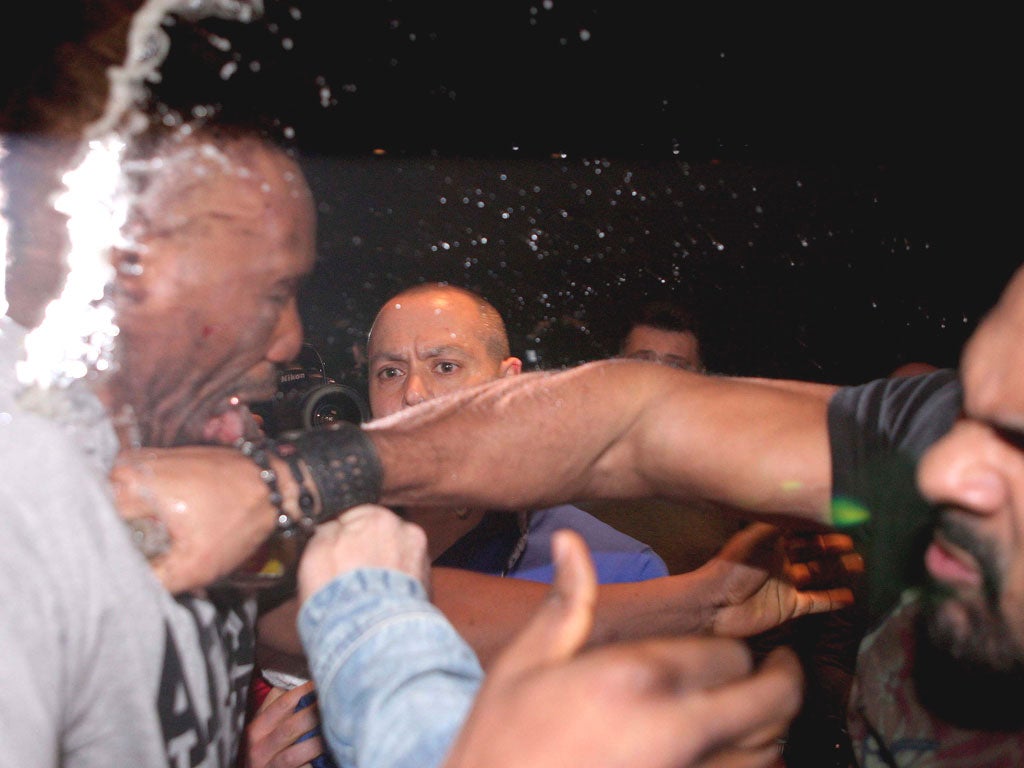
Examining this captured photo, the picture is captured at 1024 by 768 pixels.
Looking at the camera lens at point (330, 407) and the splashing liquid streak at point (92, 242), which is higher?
the splashing liquid streak at point (92, 242)

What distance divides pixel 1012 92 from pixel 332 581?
173 inches

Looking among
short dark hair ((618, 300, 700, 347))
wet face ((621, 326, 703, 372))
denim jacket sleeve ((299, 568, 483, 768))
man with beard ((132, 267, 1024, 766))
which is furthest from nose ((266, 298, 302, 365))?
short dark hair ((618, 300, 700, 347))

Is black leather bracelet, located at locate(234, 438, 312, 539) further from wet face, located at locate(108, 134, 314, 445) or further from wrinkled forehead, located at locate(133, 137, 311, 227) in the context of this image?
wrinkled forehead, located at locate(133, 137, 311, 227)

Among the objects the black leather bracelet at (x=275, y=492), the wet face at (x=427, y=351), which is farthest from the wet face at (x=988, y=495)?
the wet face at (x=427, y=351)

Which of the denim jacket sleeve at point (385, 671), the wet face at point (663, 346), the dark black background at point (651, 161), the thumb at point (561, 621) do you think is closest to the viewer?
the thumb at point (561, 621)

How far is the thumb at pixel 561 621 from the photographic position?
0.62 metres

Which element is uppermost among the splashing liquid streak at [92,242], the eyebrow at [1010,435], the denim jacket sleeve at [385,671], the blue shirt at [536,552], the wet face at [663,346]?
the splashing liquid streak at [92,242]

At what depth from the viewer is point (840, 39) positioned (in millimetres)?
3242

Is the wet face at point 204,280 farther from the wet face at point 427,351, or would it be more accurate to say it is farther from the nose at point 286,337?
the wet face at point 427,351

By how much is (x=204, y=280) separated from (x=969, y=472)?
4.02 ft

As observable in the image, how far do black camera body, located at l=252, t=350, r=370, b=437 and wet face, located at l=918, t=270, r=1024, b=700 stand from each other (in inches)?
59.9

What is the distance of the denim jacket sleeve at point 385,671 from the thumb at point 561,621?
154 mm

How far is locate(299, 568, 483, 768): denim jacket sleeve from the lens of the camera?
2.39 feet

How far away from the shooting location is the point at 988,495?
100 centimetres
